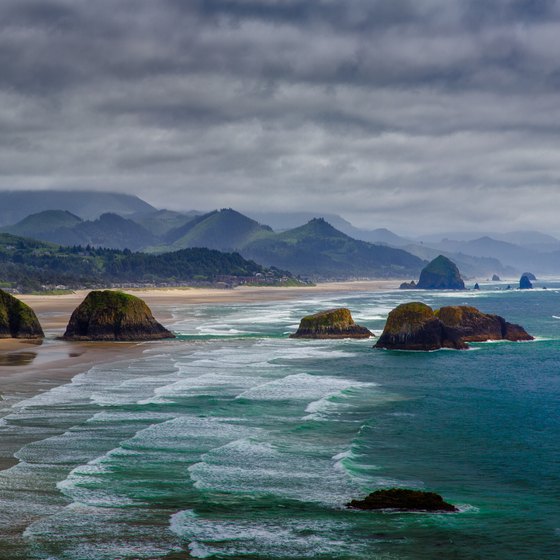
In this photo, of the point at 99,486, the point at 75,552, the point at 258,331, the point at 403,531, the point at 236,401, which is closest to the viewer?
the point at 75,552

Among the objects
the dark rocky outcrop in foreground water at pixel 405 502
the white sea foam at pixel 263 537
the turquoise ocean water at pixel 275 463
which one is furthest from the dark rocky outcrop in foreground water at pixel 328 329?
the white sea foam at pixel 263 537

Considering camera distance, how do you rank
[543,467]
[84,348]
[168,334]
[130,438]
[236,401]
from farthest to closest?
1. [168,334]
2. [84,348]
3. [236,401]
4. [130,438]
5. [543,467]

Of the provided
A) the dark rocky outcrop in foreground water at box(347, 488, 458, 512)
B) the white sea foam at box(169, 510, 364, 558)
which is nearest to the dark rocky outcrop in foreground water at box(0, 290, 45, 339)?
the white sea foam at box(169, 510, 364, 558)

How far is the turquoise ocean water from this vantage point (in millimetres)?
21000

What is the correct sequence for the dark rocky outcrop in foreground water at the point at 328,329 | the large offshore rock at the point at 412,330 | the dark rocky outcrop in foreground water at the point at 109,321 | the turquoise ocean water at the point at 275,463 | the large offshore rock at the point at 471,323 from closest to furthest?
the turquoise ocean water at the point at 275,463 → the large offshore rock at the point at 412,330 → the dark rocky outcrop in foreground water at the point at 109,321 → the large offshore rock at the point at 471,323 → the dark rocky outcrop in foreground water at the point at 328,329

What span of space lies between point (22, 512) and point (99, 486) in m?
3.49

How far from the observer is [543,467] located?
97.5ft

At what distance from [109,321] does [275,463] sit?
5506cm

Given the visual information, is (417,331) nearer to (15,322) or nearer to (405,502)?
(15,322)

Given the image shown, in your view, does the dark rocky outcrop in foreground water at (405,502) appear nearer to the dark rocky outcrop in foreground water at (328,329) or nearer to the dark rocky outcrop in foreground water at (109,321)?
the dark rocky outcrop in foreground water at (109,321)

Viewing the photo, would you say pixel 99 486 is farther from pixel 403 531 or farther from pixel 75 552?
pixel 403 531

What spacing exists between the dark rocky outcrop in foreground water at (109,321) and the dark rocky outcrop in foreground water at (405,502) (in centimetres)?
6067

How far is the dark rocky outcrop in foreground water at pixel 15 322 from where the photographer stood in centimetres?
8088

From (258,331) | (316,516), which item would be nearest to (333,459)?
(316,516)
